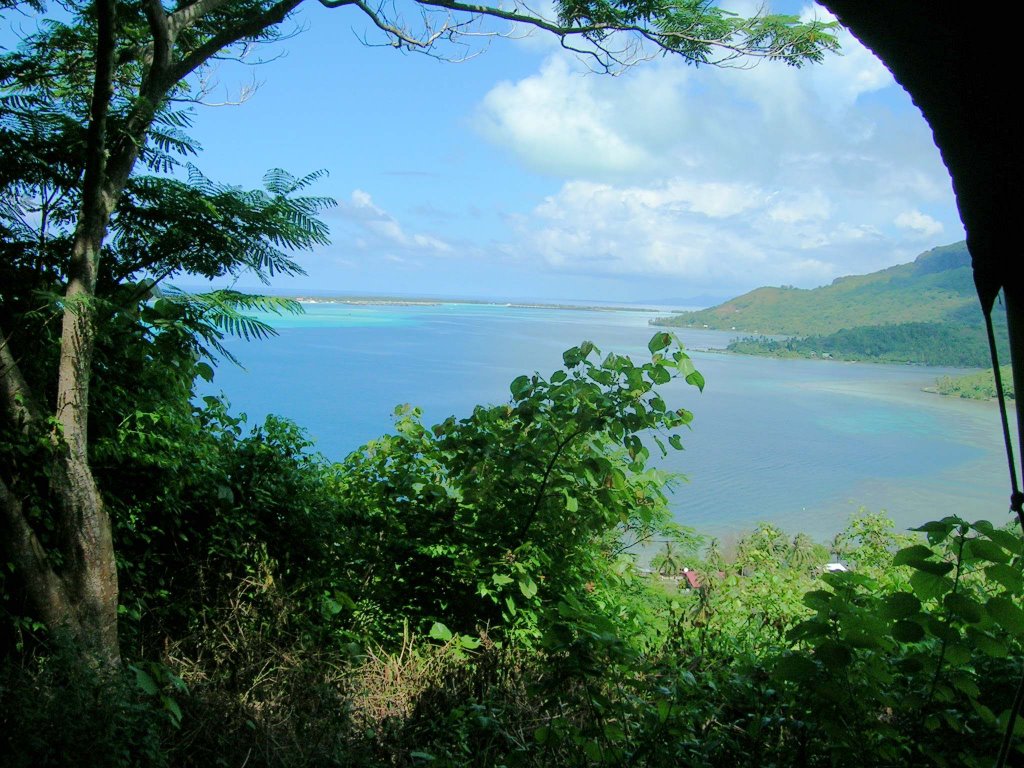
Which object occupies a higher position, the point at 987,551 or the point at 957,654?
the point at 987,551

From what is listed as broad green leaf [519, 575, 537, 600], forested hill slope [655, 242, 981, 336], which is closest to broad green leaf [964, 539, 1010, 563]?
broad green leaf [519, 575, 537, 600]

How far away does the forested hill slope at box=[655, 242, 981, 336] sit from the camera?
10234 millimetres

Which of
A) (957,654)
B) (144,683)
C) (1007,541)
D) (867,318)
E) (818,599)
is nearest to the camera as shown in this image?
(1007,541)

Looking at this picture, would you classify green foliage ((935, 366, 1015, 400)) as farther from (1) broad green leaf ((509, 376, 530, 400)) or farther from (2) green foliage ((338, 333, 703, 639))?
(1) broad green leaf ((509, 376, 530, 400))

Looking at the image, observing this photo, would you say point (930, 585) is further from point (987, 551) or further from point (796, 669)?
point (796, 669)

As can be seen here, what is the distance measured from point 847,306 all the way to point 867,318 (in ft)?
2.26

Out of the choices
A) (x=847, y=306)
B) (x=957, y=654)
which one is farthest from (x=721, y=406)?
(x=957, y=654)

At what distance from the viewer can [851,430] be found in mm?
9992

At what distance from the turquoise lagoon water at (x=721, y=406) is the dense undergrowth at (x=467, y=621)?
21.3 inches

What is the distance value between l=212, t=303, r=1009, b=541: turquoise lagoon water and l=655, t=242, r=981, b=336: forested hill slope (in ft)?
2.21

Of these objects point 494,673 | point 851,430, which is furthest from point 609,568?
point 851,430

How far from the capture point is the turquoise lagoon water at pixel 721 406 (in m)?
4.57

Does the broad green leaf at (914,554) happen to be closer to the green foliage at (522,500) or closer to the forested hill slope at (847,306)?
the green foliage at (522,500)

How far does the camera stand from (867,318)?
1079 cm
